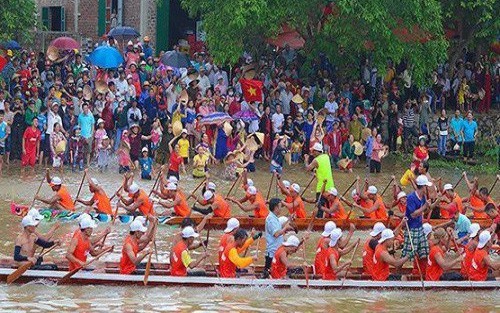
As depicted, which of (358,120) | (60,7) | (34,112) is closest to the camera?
(34,112)

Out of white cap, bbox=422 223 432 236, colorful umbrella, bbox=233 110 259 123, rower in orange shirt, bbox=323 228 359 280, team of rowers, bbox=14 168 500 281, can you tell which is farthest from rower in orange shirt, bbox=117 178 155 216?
colorful umbrella, bbox=233 110 259 123

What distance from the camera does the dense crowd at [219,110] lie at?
2769cm

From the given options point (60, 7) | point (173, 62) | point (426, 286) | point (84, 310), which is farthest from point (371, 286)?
point (60, 7)

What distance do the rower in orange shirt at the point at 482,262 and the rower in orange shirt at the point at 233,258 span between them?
10.1ft

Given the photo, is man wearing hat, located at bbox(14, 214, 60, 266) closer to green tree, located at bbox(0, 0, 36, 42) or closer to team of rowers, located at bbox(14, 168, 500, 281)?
team of rowers, located at bbox(14, 168, 500, 281)

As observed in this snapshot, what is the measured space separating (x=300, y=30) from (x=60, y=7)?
1117 cm

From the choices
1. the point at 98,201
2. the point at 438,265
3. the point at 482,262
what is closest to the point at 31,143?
the point at 98,201

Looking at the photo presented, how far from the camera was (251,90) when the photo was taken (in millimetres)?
29750

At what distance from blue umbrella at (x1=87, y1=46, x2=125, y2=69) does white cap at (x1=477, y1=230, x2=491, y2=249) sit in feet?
42.0

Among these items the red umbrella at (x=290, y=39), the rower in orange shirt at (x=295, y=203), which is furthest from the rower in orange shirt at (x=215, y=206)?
the red umbrella at (x=290, y=39)

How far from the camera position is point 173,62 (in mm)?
30094

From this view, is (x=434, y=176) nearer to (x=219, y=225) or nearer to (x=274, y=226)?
(x=219, y=225)

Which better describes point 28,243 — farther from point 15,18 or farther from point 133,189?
point 15,18

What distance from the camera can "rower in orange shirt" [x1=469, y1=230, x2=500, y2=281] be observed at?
59.8ft
